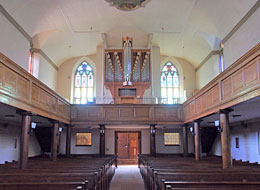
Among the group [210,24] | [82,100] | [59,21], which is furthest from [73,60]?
[210,24]

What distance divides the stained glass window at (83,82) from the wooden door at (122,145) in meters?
4.10

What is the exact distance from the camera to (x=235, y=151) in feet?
52.5

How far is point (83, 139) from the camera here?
63.9ft

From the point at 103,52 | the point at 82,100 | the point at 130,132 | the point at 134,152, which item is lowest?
the point at 134,152

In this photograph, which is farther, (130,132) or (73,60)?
(73,60)

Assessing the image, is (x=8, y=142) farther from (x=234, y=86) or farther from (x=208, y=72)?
(x=208, y=72)

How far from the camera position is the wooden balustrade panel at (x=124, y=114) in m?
16.0

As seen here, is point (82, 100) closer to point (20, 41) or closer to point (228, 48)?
point (20, 41)

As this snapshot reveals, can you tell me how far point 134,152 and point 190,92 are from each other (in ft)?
21.5

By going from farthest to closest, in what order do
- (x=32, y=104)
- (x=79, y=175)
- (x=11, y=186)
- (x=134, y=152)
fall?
(x=134, y=152), (x=32, y=104), (x=79, y=175), (x=11, y=186)

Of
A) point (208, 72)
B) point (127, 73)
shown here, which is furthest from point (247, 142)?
point (127, 73)

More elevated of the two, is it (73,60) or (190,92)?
(73,60)

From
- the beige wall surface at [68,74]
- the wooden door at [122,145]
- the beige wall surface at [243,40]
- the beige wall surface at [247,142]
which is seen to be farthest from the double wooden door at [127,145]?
the beige wall surface at [243,40]

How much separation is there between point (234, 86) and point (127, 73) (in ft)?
32.7
